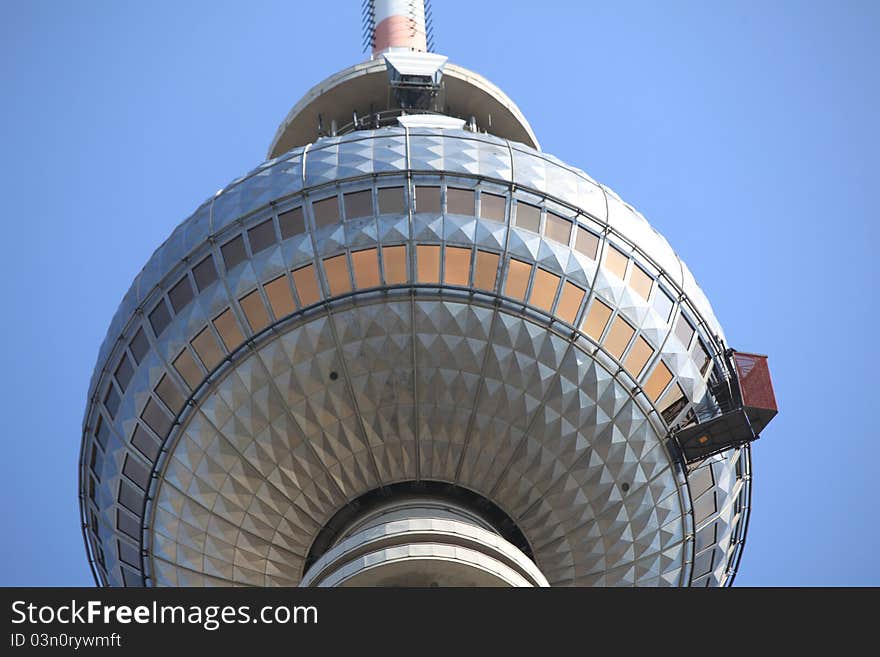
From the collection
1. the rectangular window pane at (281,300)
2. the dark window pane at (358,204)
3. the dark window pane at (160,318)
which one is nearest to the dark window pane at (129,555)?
the dark window pane at (160,318)

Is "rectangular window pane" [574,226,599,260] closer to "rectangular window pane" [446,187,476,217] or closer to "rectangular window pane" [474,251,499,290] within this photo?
"rectangular window pane" [474,251,499,290]

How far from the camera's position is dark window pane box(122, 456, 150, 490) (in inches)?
1451

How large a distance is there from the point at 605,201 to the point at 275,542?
39.8 ft

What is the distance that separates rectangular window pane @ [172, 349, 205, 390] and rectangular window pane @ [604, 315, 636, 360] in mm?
9870

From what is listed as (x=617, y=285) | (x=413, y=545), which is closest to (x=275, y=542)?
(x=413, y=545)

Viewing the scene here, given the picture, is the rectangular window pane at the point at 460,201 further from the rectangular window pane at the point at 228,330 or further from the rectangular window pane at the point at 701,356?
the rectangular window pane at the point at 701,356

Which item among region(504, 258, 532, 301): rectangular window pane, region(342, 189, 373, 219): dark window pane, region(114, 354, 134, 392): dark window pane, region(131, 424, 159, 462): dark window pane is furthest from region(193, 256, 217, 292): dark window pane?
region(504, 258, 532, 301): rectangular window pane

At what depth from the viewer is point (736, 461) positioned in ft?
131

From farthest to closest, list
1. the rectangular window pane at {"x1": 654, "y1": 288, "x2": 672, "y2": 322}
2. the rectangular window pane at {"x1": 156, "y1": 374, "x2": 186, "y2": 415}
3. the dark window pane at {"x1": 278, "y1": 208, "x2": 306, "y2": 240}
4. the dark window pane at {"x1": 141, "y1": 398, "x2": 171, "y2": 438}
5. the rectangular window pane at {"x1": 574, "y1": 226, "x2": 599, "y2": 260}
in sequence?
the rectangular window pane at {"x1": 654, "y1": 288, "x2": 672, "y2": 322} < the rectangular window pane at {"x1": 574, "y1": 226, "x2": 599, "y2": 260} < the dark window pane at {"x1": 278, "y1": 208, "x2": 306, "y2": 240} < the dark window pane at {"x1": 141, "y1": 398, "x2": 171, "y2": 438} < the rectangular window pane at {"x1": 156, "y1": 374, "x2": 186, "y2": 415}

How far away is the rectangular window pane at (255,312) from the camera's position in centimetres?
3553

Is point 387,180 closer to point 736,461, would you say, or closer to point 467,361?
point 467,361

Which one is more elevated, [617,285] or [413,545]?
[617,285]
